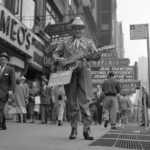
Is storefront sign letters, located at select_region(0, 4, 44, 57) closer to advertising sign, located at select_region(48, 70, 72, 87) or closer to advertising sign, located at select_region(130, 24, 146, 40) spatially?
advertising sign, located at select_region(130, 24, 146, 40)

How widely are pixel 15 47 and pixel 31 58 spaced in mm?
2584

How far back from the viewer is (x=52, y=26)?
62.1ft

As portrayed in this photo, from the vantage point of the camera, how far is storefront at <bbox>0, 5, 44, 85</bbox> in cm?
1316

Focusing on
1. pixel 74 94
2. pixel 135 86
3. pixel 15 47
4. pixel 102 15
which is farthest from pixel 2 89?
pixel 102 15

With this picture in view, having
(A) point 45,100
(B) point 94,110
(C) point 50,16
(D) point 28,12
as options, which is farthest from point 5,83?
(C) point 50,16

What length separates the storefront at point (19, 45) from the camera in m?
13.2

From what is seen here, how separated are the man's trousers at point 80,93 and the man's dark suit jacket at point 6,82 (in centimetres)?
236

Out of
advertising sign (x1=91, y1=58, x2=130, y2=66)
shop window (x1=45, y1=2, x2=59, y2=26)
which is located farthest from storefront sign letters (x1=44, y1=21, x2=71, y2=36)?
advertising sign (x1=91, y1=58, x2=130, y2=66)

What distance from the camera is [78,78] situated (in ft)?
16.5

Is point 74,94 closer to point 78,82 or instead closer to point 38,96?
point 78,82

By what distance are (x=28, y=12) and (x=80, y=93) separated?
13078 mm

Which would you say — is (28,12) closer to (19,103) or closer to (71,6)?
(19,103)

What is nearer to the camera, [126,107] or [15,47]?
[15,47]

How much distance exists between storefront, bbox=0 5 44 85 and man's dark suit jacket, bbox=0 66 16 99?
612cm
